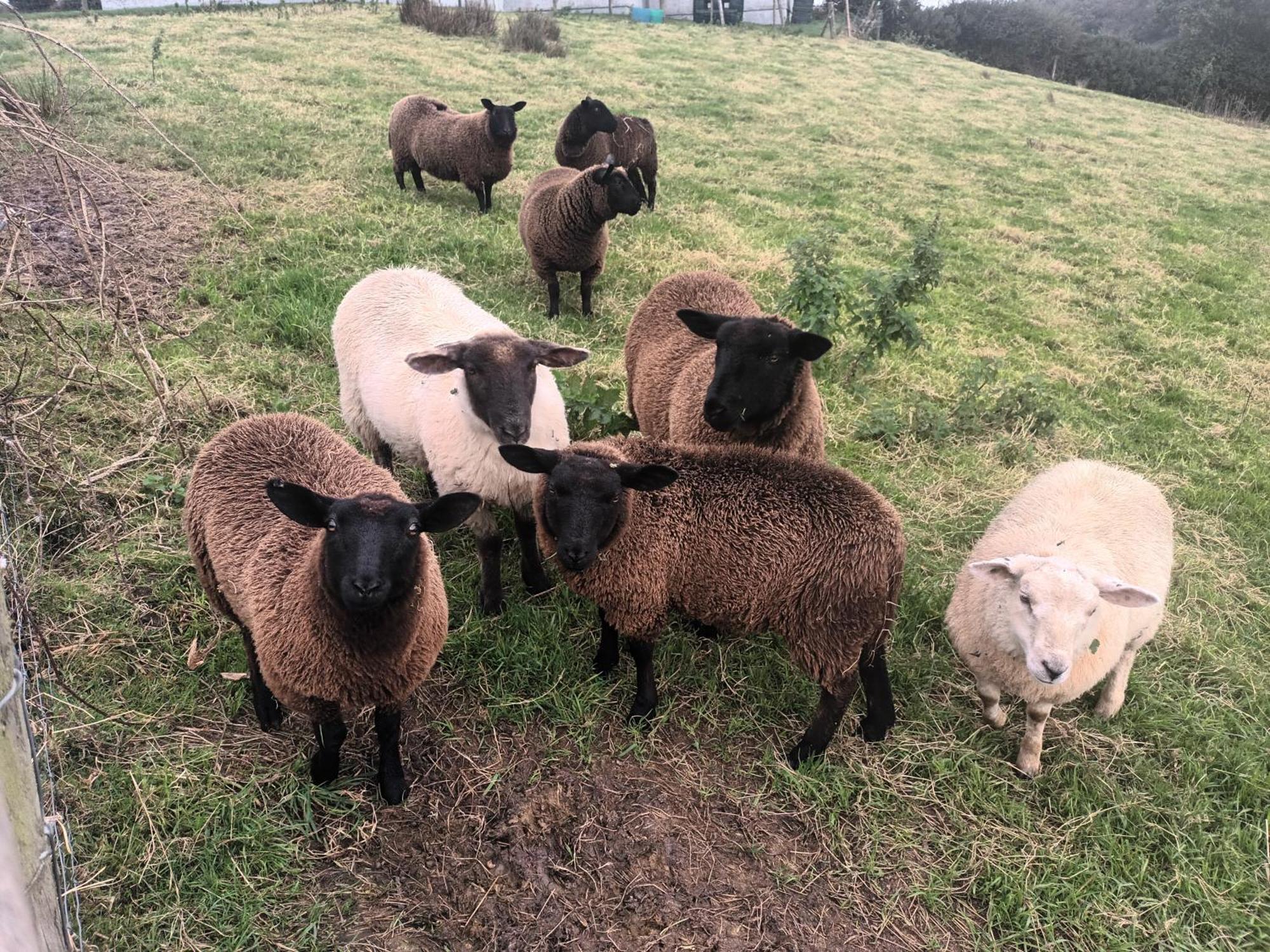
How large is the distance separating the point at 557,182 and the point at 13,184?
5.13m

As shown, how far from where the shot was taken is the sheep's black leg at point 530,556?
3.93m

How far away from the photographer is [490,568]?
12.4 feet

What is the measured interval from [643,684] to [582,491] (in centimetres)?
95

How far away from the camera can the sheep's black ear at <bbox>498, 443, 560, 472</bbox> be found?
3.15 metres

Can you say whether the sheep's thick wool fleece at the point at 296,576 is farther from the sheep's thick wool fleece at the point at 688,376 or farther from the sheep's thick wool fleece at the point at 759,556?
the sheep's thick wool fleece at the point at 688,376

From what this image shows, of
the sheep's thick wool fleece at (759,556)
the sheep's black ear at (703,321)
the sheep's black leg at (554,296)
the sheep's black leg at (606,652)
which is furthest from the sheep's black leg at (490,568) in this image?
the sheep's black leg at (554,296)

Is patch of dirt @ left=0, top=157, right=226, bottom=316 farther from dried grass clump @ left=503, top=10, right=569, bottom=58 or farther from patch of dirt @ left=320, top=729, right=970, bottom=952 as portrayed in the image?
dried grass clump @ left=503, top=10, right=569, bottom=58

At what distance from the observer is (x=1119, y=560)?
11.8 ft

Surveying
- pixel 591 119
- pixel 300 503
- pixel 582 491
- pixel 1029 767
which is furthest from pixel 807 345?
pixel 591 119

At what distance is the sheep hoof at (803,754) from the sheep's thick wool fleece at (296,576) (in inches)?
63.0

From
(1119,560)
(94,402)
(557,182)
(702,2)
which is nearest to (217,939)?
(94,402)

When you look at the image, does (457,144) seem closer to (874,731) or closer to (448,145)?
(448,145)

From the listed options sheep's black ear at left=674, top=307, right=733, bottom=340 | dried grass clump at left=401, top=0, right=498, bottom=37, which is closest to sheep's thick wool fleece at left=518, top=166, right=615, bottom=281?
sheep's black ear at left=674, top=307, right=733, bottom=340

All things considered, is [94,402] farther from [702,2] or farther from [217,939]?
[702,2]
